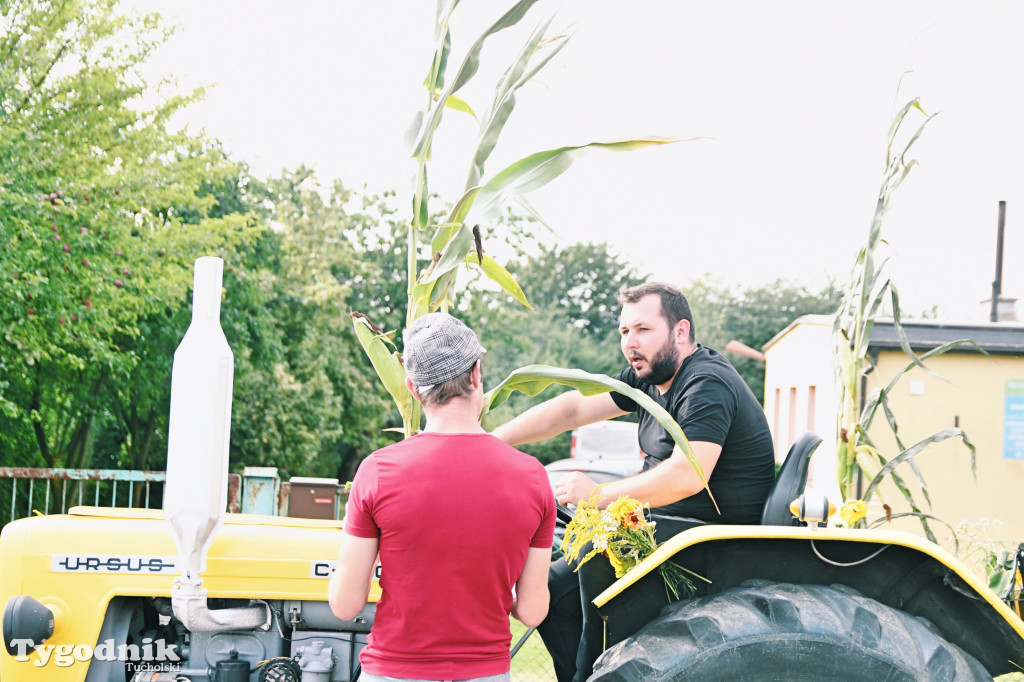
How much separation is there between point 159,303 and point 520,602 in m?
7.37

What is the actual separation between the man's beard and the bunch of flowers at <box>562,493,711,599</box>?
2.33ft

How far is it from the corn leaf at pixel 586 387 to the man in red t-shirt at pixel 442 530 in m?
0.34

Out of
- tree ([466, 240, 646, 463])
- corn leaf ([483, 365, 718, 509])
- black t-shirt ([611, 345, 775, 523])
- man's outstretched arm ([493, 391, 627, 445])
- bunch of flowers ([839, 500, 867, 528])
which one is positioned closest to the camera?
corn leaf ([483, 365, 718, 509])

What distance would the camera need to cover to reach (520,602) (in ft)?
6.78

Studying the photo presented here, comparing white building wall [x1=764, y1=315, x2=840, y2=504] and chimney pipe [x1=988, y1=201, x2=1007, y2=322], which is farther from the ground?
chimney pipe [x1=988, y1=201, x2=1007, y2=322]

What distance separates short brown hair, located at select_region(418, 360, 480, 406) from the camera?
196 cm

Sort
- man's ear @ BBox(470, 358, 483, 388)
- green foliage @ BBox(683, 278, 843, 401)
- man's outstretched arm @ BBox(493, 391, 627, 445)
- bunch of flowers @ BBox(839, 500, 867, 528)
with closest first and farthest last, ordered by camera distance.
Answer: man's ear @ BBox(470, 358, 483, 388), bunch of flowers @ BBox(839, 500, 867, 528), man's outstretched arm @ BBox(493, 391, 627, 445), green foliage @ BBox(683, 278, 843, 401)

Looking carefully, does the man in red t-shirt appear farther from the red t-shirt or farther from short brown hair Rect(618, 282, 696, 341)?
short brown hair Rect(618, 282, 696, 341)

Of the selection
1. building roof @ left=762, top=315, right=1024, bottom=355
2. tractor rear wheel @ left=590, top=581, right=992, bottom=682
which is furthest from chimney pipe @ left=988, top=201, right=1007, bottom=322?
tractor rear wheel @ left=590, top=581, right=992, bottom=682

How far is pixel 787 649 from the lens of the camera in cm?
231

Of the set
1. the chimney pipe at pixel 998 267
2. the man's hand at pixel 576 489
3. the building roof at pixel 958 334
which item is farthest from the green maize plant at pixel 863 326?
the chimney pipe at pixel 998 267

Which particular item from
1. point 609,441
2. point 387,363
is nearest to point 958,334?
point 609,441

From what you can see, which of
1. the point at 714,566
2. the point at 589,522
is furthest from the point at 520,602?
the point at 714,566

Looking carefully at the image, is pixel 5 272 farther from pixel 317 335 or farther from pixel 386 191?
pixel 386 191
